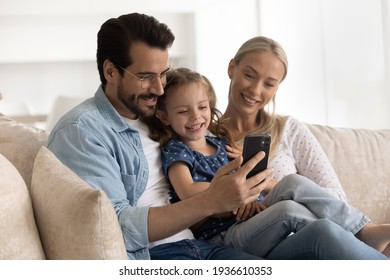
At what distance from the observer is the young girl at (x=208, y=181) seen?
172 cm

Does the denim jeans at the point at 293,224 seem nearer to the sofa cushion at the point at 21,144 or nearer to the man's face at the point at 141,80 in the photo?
the man's face at the point at 141,80

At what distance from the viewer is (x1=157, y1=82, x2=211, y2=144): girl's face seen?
1.85 metres

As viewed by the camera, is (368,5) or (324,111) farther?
(324,111)

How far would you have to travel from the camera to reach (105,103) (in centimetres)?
176

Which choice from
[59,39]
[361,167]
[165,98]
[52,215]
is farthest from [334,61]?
[52,215]

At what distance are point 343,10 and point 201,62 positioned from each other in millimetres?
1133

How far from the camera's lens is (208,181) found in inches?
73.5

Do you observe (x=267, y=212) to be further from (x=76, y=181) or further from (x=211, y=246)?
(x=76, y=181)

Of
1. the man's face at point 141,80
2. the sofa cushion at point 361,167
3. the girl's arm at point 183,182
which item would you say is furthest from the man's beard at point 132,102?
the sofa cushion at point 361,167

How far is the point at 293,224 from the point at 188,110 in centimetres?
43

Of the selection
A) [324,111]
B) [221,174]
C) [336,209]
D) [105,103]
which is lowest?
[324,111]

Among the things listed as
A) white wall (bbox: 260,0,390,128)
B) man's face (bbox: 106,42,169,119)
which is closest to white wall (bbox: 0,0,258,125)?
white wall (bbox: 260,0,390,128)

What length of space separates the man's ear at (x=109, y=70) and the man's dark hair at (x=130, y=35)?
0.04 ft
